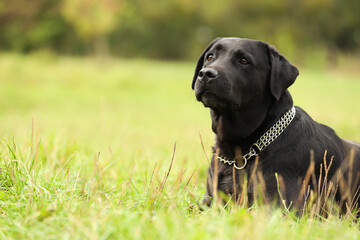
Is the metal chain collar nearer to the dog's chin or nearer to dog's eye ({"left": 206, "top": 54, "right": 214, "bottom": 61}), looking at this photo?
the dog's chin

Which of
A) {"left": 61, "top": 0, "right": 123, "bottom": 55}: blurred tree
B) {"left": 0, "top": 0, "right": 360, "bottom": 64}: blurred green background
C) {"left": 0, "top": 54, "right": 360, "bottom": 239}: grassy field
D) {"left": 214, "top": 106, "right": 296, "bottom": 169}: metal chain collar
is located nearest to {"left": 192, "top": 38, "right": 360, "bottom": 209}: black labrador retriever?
{"left": 214, "top": 106, "right": 296, "bottom": 169}: metal chain collar

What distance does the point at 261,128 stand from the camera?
345 cm

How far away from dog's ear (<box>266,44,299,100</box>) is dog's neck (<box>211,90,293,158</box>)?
0.11 metres

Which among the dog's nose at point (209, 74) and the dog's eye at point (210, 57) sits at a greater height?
the dog's eye at point (210, 57)

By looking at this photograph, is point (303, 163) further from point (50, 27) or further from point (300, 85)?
point (50, 27)

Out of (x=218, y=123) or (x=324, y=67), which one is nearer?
(x=218, y=123)

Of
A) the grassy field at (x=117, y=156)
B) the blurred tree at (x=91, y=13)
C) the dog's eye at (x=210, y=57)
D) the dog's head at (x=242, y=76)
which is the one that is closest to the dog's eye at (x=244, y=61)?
the dog's head at (x=242, y=76)

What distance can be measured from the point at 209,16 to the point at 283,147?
38668 millimetres

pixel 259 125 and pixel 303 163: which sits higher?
pixel 259 125

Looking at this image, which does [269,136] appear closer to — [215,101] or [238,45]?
[215,101]

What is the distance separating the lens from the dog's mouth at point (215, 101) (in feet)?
10.9

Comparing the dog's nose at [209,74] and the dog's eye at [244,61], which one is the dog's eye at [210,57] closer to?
the dog's eye at [244,61]

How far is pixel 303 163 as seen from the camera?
10.9 ft

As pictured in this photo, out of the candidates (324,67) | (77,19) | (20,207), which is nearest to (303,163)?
(20,207)
